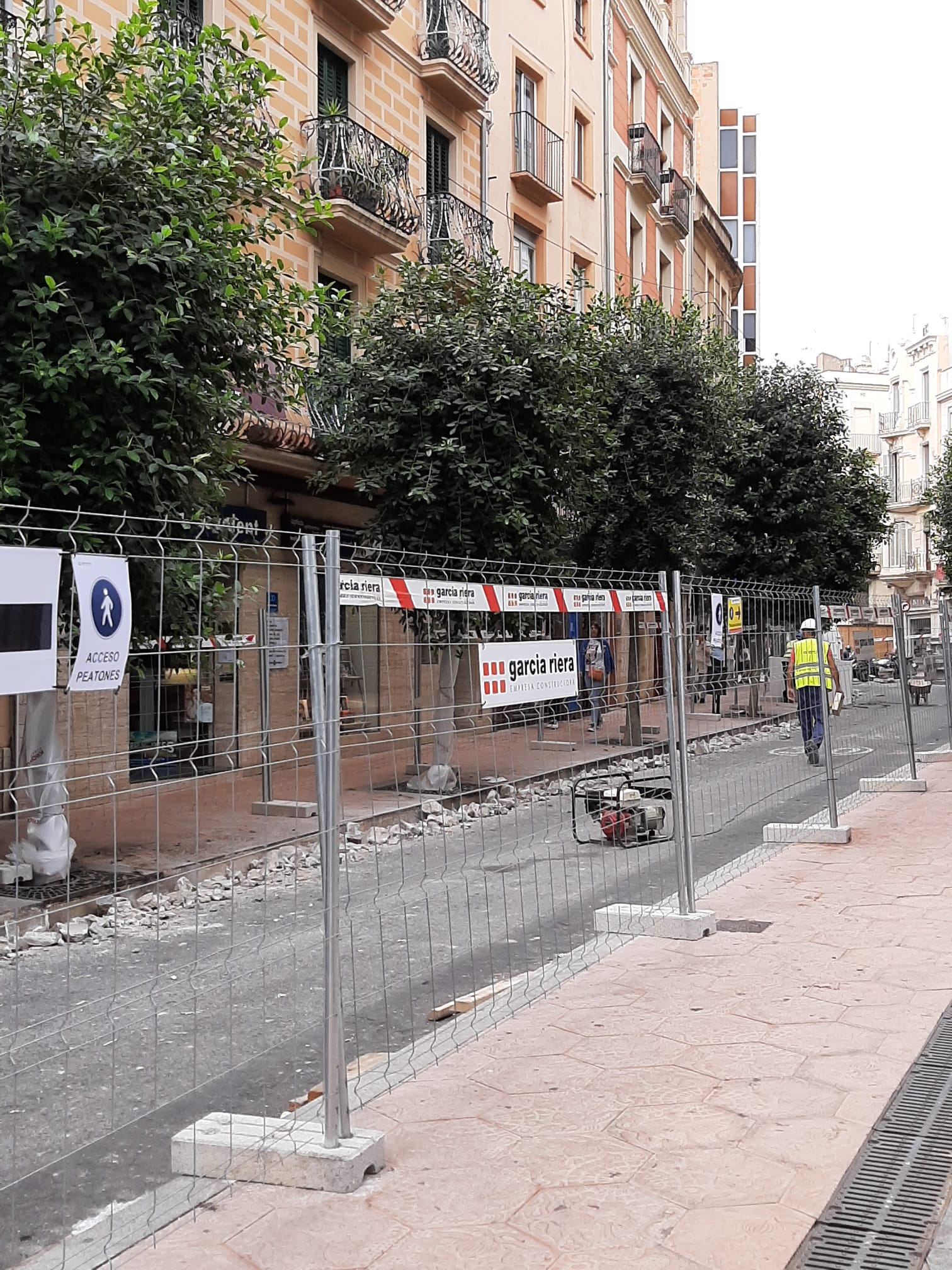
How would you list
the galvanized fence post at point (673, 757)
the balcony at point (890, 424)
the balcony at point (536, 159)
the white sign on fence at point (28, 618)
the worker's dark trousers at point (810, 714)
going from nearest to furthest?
the white sign on fence at point (28, 618) → the galvanized fence post at point (673, 757) → the worker's dark trousers at point (810, 714) → the balcony at point (536, 159) → the balcony at point (890, 424)

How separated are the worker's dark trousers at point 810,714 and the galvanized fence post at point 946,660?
12.8 feet

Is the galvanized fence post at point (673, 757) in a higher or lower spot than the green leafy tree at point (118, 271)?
lower

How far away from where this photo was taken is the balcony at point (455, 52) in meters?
19.9

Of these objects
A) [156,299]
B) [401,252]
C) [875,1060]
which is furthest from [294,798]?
[401,252]

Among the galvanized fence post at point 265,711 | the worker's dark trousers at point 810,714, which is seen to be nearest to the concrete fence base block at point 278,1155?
the galvanized fence post at point 265,711

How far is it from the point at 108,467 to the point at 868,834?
6.67m

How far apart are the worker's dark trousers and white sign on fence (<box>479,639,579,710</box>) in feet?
18.2

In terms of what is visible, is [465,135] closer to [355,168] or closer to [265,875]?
[355,168]

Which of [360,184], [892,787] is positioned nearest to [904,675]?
[892,787]

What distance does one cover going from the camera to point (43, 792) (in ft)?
13.1

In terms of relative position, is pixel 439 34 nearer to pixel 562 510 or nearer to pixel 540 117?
pixel 540 117

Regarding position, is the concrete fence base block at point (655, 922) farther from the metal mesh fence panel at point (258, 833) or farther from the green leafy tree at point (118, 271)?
the green leafy tree at point (118, 271)

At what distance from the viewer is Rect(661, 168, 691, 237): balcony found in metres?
32.9

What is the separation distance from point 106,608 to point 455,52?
18.7 metres
